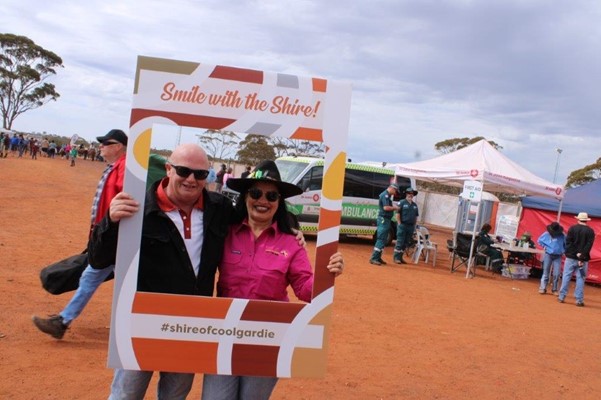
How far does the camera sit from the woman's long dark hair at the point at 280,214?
248cm

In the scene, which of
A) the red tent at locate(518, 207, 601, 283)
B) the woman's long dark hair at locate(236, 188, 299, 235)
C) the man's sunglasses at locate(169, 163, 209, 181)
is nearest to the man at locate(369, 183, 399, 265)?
the red tent at locate(518, 207, 601, 283)

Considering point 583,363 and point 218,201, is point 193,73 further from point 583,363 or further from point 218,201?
point 583,363

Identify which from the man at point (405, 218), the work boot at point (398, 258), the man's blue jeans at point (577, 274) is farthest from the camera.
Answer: the work boot at point (398, 258)

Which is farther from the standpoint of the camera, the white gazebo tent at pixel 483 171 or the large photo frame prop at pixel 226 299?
the white gazebo tent at pixel 483 171

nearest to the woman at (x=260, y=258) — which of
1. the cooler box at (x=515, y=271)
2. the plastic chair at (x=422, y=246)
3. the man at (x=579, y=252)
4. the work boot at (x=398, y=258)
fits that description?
the man at (x=579, y=252)

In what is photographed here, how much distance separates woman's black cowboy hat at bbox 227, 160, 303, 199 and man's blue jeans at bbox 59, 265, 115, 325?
2.36m

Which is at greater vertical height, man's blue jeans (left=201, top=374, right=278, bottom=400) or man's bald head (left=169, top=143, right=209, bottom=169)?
man's bald head (left=169, top=143, right=209, bottom=169)

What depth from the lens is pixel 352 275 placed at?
1029cm

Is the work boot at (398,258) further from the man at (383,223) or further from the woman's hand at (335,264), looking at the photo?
the woman's hand at (335,264)

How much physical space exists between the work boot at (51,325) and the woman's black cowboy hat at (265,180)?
9.82ft

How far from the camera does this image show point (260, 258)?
2357 millimetres

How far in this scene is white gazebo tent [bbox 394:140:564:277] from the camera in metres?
12.1

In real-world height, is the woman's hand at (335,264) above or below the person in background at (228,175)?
below

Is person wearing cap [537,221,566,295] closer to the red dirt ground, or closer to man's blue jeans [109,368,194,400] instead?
the red dirt ground
